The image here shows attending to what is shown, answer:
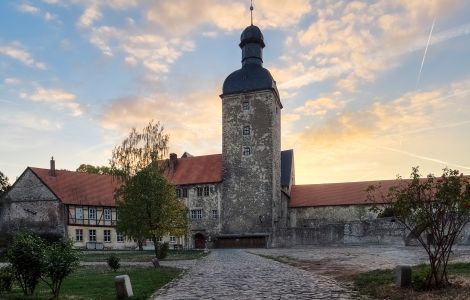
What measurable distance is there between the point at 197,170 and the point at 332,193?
15459 mm

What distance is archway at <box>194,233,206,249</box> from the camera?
50.7 meters

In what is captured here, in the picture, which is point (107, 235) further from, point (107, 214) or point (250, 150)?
point (250, 150)

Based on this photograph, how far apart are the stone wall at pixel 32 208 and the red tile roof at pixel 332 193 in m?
25.1

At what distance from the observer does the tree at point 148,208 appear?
3203 cm

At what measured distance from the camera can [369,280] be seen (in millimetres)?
14055

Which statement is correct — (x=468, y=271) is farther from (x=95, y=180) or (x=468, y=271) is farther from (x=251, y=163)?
(x=95, y=180)

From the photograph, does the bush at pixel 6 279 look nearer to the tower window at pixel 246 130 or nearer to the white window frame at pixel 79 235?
the white window frame at pixel 79 235

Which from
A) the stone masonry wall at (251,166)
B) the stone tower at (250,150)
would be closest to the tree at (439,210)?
the stone tower at (250,150)

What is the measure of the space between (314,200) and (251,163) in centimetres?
876

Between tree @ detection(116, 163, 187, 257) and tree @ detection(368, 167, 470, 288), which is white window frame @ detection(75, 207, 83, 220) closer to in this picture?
tree @ detection(116, 163, 187, 257)

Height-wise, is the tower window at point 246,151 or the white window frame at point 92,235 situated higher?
the tower window at point 246,151

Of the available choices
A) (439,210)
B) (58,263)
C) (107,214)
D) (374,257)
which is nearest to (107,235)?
(107,214)

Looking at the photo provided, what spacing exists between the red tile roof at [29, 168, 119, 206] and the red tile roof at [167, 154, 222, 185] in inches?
280

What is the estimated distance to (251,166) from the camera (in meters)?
49.3
